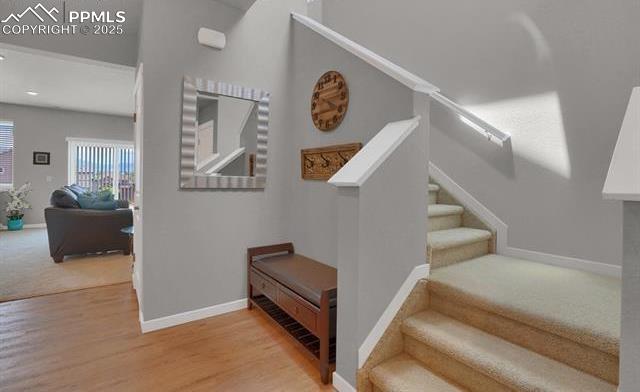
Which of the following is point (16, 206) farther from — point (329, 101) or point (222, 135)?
point (329, 101)

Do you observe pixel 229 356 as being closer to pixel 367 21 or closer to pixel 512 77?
pixel 512 77

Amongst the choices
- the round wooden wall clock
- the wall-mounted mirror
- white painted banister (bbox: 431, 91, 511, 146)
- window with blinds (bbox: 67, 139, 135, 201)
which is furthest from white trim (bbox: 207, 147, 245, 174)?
window with blinds (bbox: 67, 139, 135, 201)

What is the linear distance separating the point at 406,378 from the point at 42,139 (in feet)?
29.6

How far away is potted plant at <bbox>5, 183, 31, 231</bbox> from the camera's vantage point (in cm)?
656

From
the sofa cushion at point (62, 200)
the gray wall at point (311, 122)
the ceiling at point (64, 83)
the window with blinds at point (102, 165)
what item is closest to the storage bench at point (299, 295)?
the gray wall at point (311, 122)

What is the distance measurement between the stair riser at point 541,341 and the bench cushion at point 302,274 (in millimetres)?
761

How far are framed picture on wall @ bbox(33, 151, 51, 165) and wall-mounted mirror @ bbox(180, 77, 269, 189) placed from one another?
22.8ft

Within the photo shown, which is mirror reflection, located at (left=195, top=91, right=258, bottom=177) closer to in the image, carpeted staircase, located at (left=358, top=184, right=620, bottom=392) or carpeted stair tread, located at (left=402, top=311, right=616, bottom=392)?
carpeted staircase, located at (left=358, top=184, right=620, bottom=392)

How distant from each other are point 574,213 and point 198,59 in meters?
3.12

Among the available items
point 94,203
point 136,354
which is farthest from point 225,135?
point 94,203

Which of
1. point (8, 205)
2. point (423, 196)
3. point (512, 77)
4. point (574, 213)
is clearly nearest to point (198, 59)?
point (423, 196)

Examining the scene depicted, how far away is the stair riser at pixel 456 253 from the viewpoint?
6.88 feet

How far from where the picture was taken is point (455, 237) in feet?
7.55

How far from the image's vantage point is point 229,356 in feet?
6.79
